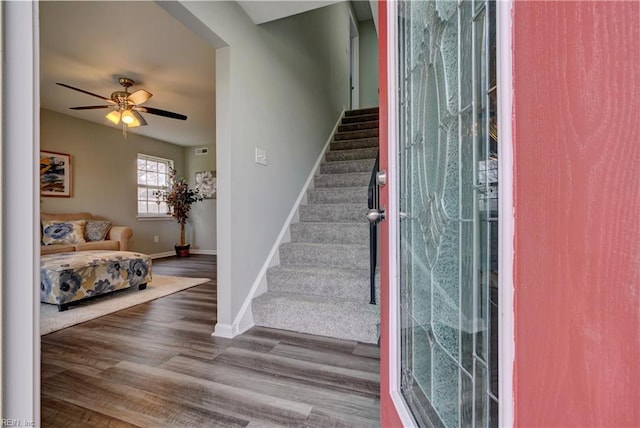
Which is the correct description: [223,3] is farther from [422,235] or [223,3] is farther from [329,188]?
[422,235]

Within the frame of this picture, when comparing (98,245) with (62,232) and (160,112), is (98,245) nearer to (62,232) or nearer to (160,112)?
(62,232)

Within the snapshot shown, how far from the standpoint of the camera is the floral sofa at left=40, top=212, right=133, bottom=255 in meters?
3.90

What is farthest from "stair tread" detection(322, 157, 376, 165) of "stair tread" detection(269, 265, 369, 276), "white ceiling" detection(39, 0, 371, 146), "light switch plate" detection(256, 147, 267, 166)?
"white ceiling" detection(39, 0, 371, 146)

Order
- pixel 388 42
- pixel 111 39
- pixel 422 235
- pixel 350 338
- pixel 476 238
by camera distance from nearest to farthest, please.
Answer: pixel 476 238
pixel 422 235
pixel 388 42
pixel 350 338
pixel 111 39

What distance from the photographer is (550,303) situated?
36 cm

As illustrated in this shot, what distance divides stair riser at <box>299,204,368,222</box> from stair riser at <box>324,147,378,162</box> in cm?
96

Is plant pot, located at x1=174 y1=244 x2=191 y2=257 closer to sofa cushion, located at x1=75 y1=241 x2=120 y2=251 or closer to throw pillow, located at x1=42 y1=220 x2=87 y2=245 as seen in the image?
sofa cushion, located at x1=75 y1=241 x2=120 y2=251

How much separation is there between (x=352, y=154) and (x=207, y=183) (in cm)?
401

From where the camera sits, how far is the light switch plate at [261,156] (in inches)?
89.0

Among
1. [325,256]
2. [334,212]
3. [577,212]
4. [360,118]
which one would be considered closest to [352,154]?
[334,212]

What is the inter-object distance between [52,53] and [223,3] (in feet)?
6.85

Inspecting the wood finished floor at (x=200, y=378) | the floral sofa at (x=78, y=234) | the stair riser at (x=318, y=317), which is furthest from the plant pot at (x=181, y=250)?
the stair riser at (x=318, y=317)

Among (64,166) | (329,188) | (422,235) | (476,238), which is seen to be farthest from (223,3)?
(64,166)

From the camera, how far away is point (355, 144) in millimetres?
3807
